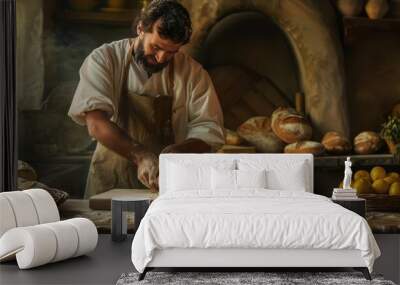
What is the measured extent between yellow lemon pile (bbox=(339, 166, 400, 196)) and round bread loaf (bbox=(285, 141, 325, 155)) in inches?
21.1

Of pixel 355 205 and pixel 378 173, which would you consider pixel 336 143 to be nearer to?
pixel 378 173

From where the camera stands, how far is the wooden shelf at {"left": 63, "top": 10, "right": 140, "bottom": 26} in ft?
25.9

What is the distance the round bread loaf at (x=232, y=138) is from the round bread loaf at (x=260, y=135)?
57mm

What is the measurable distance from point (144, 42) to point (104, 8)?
640 mm

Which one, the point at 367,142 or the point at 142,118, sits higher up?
the point at 142,118

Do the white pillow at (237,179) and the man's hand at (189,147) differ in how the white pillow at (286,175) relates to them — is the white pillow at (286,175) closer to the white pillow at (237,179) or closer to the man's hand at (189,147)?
the white pillow at (237,179)

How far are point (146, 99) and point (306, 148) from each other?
2021mm

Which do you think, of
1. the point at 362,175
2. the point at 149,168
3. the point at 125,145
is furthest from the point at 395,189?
the point at 125,145

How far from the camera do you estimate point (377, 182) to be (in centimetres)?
775

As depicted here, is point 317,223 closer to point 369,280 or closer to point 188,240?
point 369,280

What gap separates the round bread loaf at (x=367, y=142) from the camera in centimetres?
782

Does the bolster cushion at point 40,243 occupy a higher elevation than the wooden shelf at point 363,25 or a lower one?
lower

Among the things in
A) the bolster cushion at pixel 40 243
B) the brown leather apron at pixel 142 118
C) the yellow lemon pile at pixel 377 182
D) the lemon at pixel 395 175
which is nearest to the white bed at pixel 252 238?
the bolster cushion at pixel 40 243

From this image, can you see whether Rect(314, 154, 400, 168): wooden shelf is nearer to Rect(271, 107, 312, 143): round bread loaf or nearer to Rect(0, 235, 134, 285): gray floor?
Rect(271, 107, 312, 143): round bread loaf
